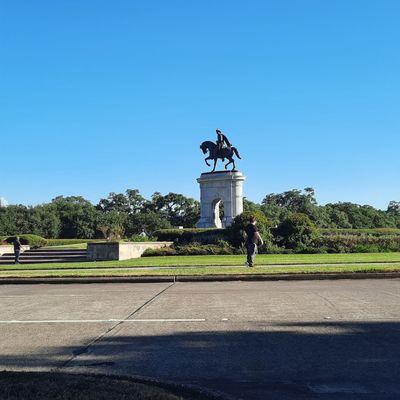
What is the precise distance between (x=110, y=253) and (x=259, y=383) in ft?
81.8

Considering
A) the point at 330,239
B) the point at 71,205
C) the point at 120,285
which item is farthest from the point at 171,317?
the point at 71,205

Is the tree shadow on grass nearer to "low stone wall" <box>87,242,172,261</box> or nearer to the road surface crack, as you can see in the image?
the road surface crack

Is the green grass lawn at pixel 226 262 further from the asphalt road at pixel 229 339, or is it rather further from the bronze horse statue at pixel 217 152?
the bronze horse statue at pixel 217 152

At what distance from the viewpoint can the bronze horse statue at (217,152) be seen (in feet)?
174

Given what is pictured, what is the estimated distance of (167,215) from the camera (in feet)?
386

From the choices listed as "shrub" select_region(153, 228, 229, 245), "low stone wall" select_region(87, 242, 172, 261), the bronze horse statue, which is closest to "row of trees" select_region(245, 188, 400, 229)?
the bronze horse statue

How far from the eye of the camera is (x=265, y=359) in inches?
250

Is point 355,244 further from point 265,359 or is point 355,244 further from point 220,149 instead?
point 265,359

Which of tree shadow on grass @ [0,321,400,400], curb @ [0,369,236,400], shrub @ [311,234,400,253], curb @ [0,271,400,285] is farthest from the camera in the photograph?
shrub @ [311,234,400,253]

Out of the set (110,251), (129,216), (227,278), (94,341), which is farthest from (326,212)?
(94,341)

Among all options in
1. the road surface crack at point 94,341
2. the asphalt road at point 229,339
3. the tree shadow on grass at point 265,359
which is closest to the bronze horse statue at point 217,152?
the asphalt road at point 229,339

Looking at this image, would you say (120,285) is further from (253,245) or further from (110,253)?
(110,253)

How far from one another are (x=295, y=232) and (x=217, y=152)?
20219 mm

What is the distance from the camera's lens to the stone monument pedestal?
2028 inches
